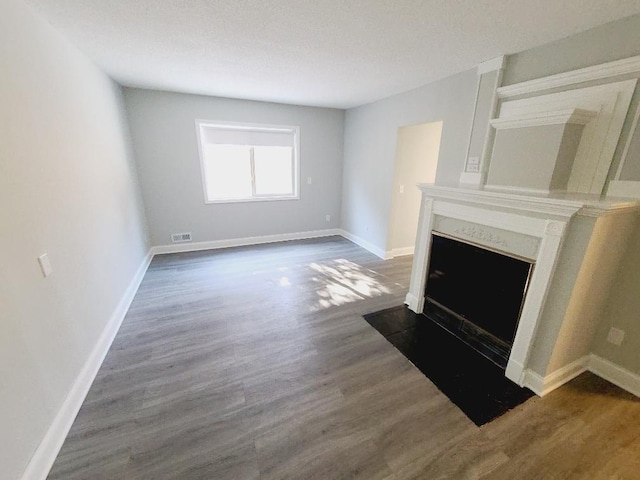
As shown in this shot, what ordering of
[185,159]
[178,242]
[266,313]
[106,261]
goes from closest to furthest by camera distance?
[106,261] → [266,313] → [185,159] → [178,242]

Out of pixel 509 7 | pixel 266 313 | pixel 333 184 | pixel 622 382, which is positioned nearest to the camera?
pixel 509 7

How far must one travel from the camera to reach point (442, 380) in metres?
1.97

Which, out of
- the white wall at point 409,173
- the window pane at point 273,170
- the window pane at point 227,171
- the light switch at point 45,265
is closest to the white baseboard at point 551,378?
the white wall at point 409,173

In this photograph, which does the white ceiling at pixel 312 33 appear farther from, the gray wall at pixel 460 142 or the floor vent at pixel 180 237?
the floor vent at pixel 180 237

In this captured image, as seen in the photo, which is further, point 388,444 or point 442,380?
point 442,380

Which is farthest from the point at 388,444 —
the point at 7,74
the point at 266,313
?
the point at 7,74

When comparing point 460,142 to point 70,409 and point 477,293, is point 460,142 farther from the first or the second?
point 70,409

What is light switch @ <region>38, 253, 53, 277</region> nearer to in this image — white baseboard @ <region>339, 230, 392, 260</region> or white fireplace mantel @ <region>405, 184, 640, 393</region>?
white fireplace mantel @ <region>405, 184, 640, 393</region>

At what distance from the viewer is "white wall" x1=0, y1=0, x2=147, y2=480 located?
1.28 m

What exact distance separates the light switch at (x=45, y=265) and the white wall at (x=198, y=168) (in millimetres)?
2895

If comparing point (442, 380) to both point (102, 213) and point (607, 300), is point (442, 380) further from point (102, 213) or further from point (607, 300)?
point (102, 213)

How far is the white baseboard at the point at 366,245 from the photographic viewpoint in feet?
14.5

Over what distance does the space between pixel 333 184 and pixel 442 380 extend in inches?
164

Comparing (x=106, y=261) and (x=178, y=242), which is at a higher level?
(x=106, y=261)
